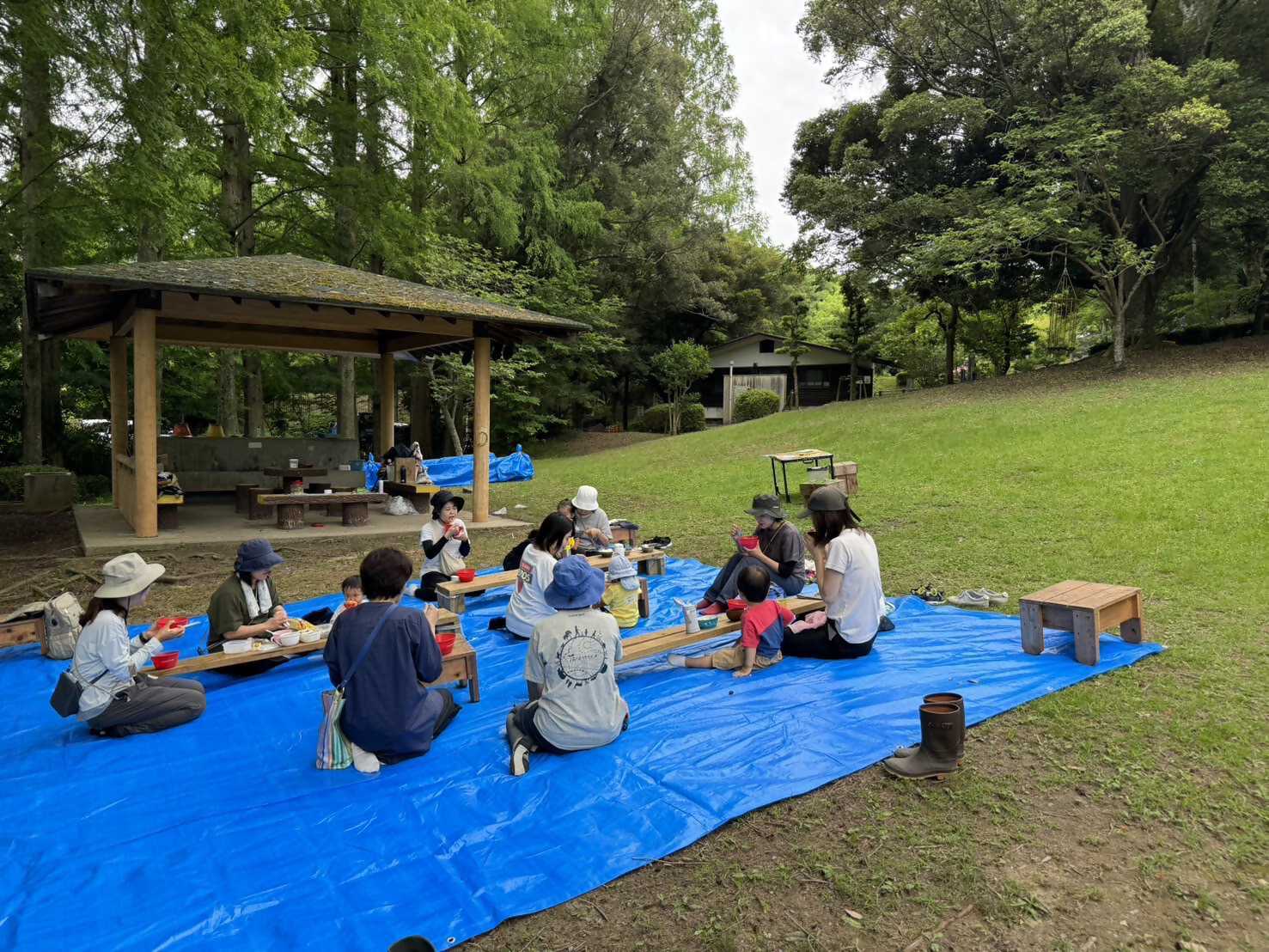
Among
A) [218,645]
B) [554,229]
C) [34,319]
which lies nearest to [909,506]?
[218,645]

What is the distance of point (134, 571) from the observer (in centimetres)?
404

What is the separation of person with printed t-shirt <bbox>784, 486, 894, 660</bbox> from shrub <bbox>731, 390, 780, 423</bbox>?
24637 mm

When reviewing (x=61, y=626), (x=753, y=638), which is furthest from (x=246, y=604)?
(x=753, y=638)

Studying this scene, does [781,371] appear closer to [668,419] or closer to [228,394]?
[668,419]

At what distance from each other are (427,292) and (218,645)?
7.64m

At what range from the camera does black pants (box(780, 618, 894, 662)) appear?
5195mm

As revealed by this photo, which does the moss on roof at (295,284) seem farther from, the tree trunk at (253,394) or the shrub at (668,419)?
the shrub at (668,419)

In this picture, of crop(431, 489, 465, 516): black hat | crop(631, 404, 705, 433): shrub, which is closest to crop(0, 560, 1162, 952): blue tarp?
crop(431, 489, 465, 516): black hat

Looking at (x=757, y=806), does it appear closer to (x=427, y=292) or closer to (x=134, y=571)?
(x=134, y=571)

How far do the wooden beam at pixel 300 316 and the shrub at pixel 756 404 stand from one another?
19.0 metres

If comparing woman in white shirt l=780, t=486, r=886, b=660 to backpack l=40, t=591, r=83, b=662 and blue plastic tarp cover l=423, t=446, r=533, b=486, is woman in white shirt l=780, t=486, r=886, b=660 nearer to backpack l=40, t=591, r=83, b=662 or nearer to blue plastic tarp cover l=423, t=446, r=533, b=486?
backpack l=40, t=591, r=83, b=662

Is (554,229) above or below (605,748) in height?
above

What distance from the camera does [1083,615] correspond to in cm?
493

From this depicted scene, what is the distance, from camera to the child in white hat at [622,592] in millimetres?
6273
